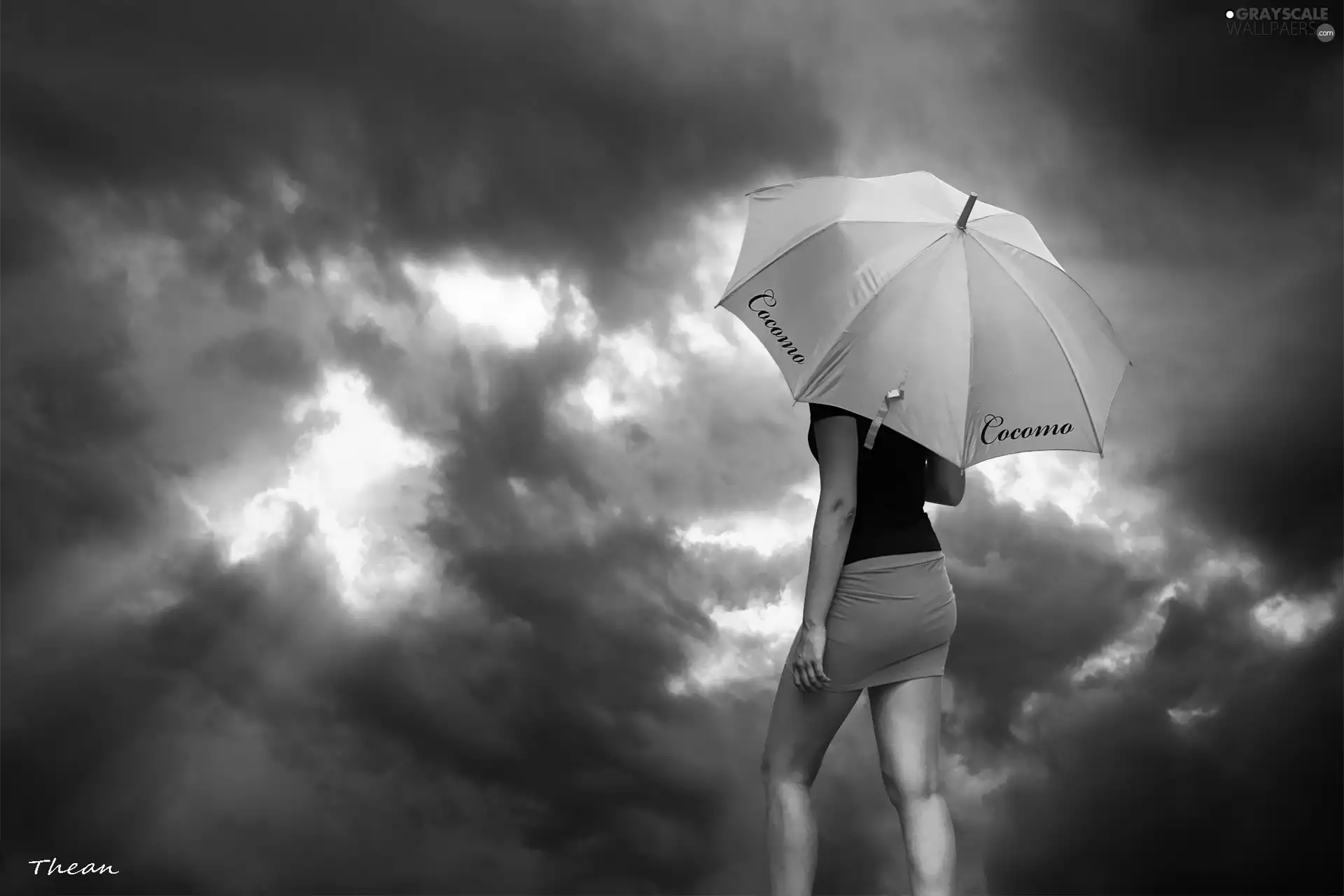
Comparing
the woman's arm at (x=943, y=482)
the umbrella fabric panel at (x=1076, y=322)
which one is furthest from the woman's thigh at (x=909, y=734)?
the umbrella fabric panel at (x=1076, y=322)

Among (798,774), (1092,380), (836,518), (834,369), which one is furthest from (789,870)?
(1092,380)

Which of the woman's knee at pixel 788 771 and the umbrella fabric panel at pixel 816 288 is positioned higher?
the umbrella fabric panel at pixel 816 288

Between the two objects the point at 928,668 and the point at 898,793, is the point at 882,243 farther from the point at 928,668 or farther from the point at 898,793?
the point at 898,793

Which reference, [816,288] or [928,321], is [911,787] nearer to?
[928,321]

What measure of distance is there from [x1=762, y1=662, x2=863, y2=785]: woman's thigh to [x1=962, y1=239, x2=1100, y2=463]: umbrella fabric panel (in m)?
1.11

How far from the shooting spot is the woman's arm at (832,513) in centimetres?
455

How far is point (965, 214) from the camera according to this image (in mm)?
4836

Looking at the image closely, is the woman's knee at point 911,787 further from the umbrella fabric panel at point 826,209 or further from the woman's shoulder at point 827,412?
the umbrella fabric panel at point 826,209

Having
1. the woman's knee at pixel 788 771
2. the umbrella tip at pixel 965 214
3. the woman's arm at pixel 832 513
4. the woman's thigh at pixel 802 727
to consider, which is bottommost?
the woman's knee at pixel 788 771

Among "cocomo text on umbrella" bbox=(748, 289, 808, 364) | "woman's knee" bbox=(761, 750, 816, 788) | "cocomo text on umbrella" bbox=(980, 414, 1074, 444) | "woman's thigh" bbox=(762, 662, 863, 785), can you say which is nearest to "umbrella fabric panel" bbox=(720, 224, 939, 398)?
"cocomo text on umbrella" bbox=(748, 289, 808, 364)

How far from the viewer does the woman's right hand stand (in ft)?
15.1

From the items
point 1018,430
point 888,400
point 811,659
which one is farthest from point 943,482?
point 811,659

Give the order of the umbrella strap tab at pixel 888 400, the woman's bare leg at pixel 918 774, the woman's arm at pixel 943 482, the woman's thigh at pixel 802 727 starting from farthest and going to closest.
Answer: the woman's arm at pixel 943 482 → the woman's thigh at pixel 802 727 → the woman's bare leg at pixel 918 774 → the umbrella strap tab at pixel 888 400

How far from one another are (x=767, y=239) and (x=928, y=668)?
181 cm
